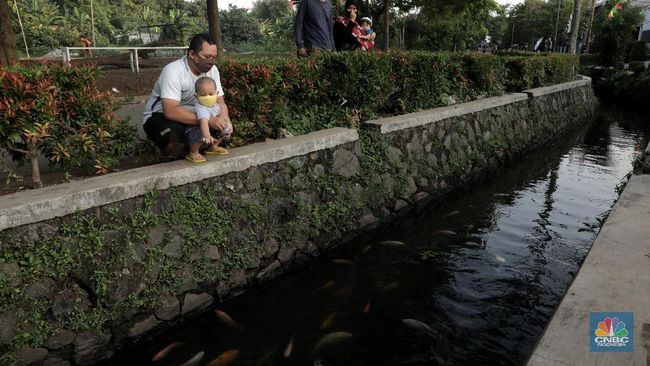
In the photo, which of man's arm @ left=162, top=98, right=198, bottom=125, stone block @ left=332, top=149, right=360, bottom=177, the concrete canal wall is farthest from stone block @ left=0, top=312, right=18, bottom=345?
stone block @ left=332, top=149, right=360, bottom=177

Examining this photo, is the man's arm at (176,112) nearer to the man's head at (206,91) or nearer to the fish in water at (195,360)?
the man's head at (206,91)

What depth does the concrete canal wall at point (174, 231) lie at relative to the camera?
10.4 feet

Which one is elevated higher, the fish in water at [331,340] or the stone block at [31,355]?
the stone block at [31,355]

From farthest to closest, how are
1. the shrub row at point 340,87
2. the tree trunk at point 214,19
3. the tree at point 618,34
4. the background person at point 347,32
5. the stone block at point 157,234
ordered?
the tree at point 618,34 → the background person at point 347,32 → the tree trunk at point 214,19 → the shrub row at point 340,87 → the stone block at point 157,234

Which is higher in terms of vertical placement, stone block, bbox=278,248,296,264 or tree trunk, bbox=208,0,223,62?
tree trunk, bbox=208,0,223,62

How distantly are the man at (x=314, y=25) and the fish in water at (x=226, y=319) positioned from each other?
15.0 feet

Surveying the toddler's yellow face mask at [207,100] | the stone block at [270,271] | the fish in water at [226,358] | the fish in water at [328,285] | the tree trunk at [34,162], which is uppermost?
the toddler's yellow face mask at [207,100]

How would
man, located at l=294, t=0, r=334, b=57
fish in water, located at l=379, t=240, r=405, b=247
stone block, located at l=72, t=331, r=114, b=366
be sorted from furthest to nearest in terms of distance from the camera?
man, located at l=294, t=0, r=334, b=57 < fish in water, located at l=379, t=240, r=405, b=247 < stone block, located at l=72, t=331, r=114, b=366

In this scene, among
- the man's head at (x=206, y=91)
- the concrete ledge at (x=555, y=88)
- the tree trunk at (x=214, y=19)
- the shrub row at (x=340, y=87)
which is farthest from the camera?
the concrete ledge at (x=555, y=88)

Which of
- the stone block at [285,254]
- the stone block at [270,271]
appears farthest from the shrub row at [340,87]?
the stone block at [270,271]

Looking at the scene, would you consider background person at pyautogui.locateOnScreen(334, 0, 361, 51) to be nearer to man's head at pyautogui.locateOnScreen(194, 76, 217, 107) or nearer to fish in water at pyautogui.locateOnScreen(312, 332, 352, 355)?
man's head at pyautogui.locateOnScreen(194, 76, 217, 107)

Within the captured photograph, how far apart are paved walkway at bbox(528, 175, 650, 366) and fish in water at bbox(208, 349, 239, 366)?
7.40ft

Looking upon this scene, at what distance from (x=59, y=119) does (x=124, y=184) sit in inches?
32.7

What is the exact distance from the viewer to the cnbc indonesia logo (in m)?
2.69
